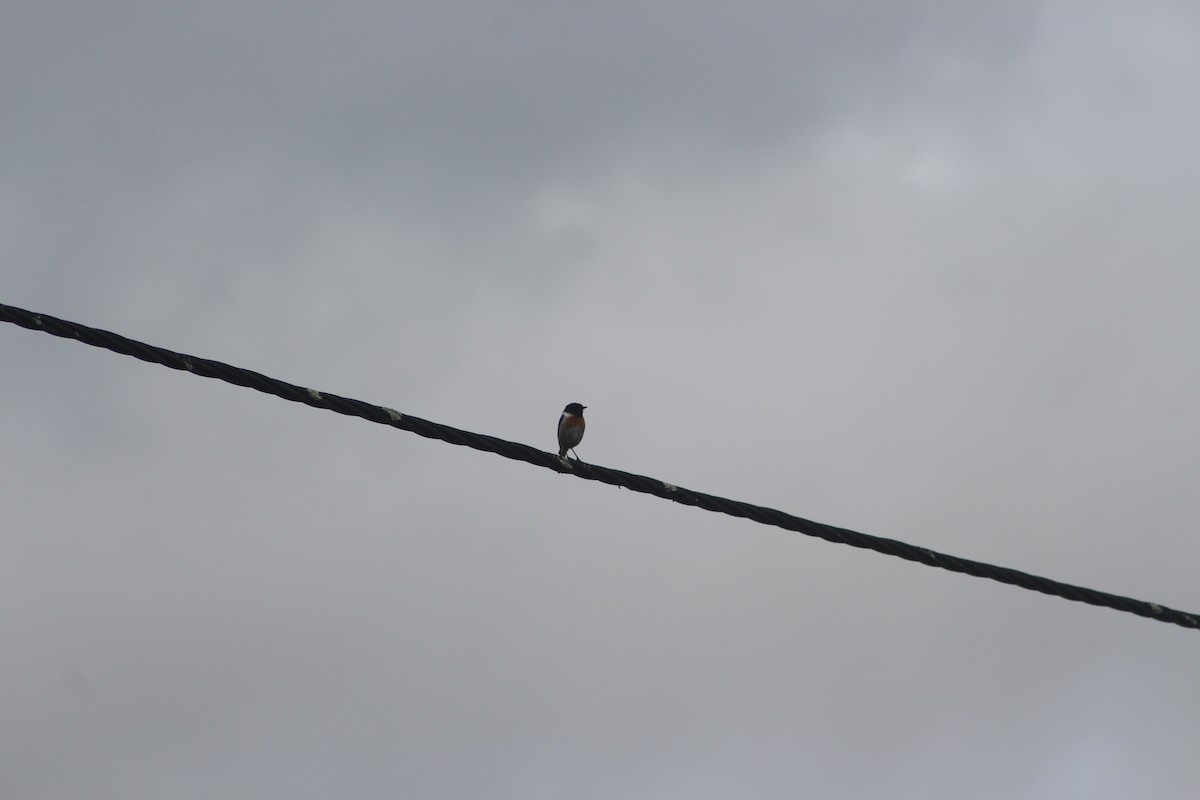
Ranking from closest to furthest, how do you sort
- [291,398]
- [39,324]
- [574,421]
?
[39,324], [291,398], [574,421]

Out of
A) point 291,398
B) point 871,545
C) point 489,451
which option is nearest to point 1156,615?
point 871,545

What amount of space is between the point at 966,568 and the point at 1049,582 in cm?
50

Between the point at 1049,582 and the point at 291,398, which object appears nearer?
the point at 291,398

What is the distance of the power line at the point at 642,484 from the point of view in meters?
6.77

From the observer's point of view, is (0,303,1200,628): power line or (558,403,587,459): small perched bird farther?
(558,403,587,459): small perched bird

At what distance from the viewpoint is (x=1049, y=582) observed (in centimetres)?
794

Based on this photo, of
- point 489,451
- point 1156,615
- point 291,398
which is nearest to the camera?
point 291,398

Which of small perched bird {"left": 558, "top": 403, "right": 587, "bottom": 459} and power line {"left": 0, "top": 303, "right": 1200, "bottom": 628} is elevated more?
small perched bird {"left": 558, "top": 403, "right": 587, "bottom": 459}

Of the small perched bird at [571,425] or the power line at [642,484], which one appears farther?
the small perched bird at [571,425]

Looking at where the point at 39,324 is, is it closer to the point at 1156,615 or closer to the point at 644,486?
the point at 644,486

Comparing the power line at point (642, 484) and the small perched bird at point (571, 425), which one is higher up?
the small perched bird at point (571, 425)

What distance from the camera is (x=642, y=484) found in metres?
7.95

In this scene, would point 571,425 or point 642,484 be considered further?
point 571,425

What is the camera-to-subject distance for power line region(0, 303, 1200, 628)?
6770mm
